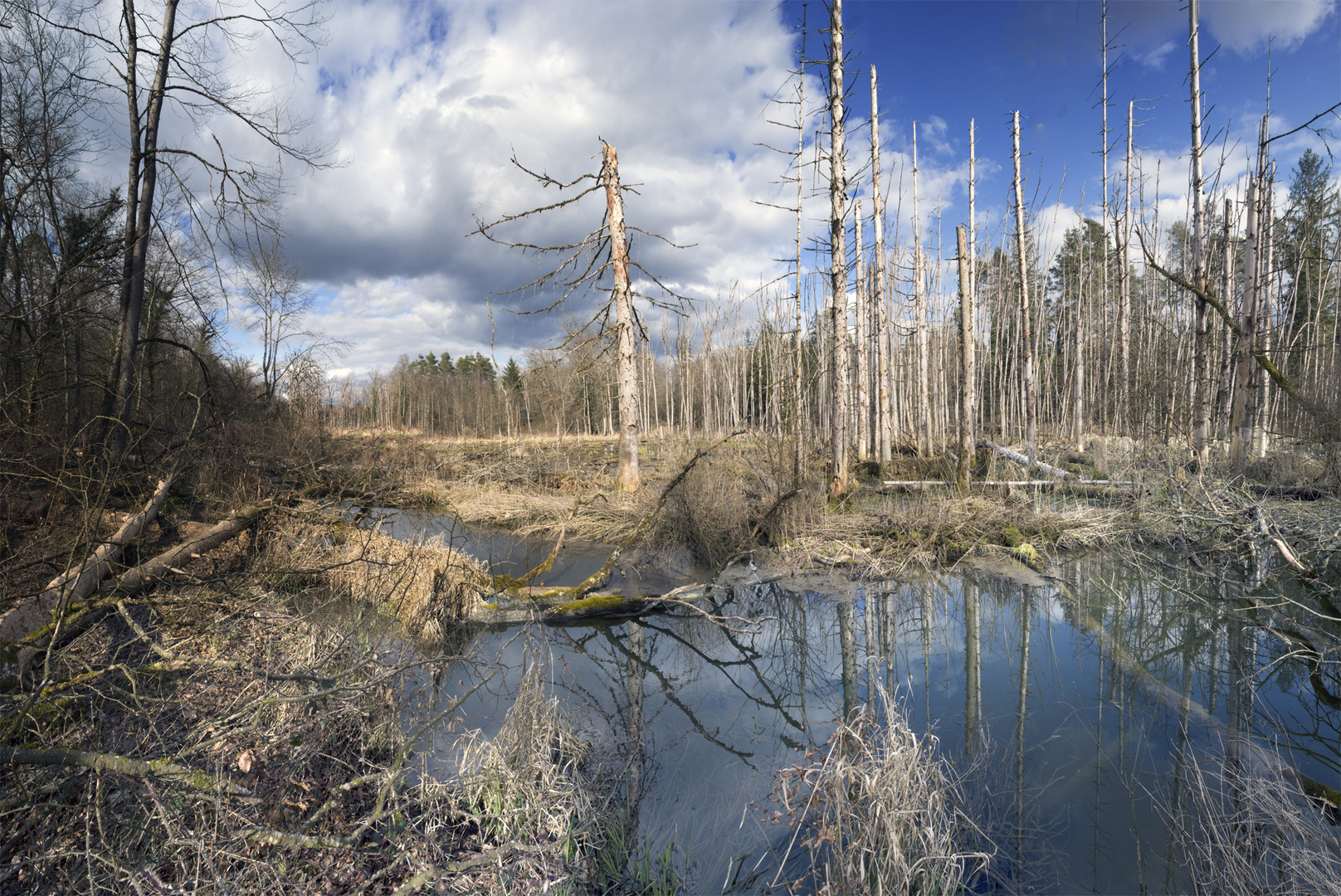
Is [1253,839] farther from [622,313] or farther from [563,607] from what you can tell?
[622,313]

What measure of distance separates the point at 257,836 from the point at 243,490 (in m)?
7.33

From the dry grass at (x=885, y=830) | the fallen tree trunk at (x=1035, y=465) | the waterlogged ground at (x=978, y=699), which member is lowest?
the waterlogged ground at (x=978, y=699)

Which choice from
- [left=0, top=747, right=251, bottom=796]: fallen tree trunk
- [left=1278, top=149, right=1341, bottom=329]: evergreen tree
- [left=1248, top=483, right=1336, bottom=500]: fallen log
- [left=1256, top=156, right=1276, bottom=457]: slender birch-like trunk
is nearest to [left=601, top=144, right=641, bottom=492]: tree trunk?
[left=0, top=747, right=251, bottom=796]: fallen tree trunk

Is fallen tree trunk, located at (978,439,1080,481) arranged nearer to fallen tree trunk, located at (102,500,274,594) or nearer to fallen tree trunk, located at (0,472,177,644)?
fallen tree trunk, located at (102,500,274,594)

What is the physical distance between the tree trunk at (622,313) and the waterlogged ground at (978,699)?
408 centimetres

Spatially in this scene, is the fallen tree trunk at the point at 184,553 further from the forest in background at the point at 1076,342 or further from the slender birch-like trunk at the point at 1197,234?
the slender birch-like trunk at the point at 1197,234

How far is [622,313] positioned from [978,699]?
903 cm

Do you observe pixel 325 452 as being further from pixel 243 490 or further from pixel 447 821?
pixel 447 821

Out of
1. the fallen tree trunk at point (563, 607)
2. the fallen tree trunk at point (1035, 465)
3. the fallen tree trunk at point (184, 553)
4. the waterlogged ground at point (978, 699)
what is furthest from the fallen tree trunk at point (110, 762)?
the fallen tree trunk at point (1035, 465)

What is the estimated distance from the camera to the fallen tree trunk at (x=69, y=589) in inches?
160

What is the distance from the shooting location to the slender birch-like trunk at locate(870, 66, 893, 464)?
1605 centimetres

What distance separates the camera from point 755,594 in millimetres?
8383

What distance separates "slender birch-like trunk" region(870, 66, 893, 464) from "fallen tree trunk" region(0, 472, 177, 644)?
46.8 feet

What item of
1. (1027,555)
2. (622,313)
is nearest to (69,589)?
(622,313)
